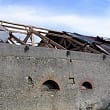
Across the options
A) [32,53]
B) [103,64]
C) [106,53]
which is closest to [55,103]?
[32,53]

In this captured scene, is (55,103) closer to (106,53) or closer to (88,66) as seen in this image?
(88,66)

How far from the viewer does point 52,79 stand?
15.0 m

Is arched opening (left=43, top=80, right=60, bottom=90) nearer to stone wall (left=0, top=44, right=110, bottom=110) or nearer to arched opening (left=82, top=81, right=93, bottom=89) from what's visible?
stone wall (left=0, top=44, right=110, bottom=110)

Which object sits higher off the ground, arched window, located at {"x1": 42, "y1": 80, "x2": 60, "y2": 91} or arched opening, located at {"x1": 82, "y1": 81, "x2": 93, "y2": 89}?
arched opening, located at {"x1": 82, "y1": 81, "x2": 93, "y2": 89}

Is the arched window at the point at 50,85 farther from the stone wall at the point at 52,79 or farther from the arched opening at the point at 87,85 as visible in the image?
the arched opening at the point at 87,85

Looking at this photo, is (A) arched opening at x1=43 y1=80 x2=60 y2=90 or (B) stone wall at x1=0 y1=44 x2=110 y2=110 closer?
(B) stone wall at x1=0 y1=44 x2=110 y2=110

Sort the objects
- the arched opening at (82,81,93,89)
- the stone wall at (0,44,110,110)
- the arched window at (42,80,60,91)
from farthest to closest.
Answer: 1. the arched opening at (82,81,93,89)
2. the arched window at (42,80,60,91)
3. the stone wall at (0,44,110,110)

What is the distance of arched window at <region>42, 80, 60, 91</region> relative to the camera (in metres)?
14.8

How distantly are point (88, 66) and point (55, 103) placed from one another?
3.12 m

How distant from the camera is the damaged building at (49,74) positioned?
13352 mm

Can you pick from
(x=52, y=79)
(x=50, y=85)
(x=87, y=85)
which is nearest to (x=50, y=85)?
(x=50, y=85)

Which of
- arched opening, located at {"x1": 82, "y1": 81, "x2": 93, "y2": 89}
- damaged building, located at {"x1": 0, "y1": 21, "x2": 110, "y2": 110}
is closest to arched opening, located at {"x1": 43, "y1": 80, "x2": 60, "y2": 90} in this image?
damaged building, located at {"x1": 0, "y1": 21, "x2": 110, "y2": 110}

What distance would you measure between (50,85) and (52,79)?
310mm

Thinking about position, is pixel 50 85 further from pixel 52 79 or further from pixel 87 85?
pixel 87 85
